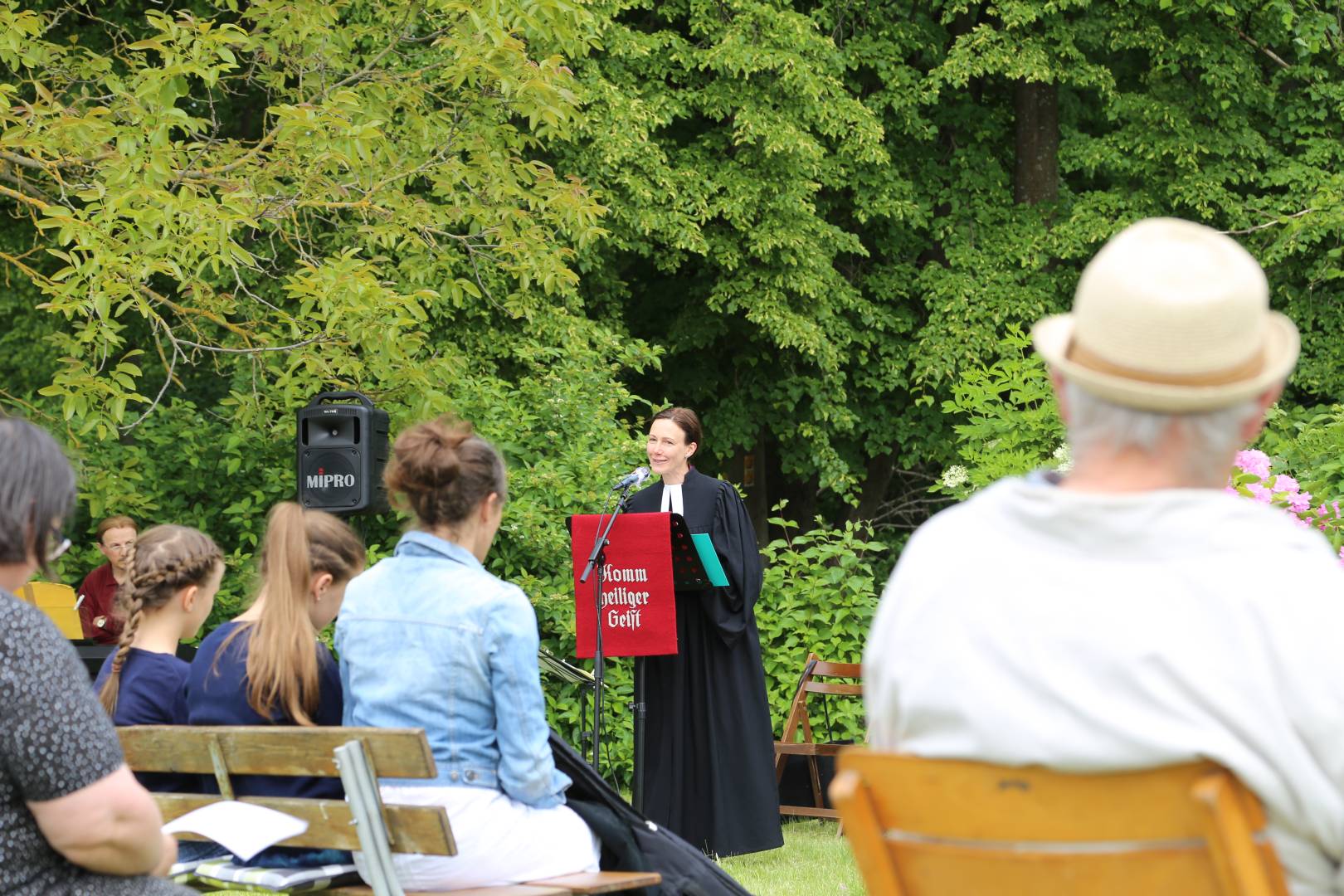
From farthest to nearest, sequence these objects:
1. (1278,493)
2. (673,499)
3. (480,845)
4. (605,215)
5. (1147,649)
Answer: (605,215), (673,499), (1278,493), (480,845), (1147,649)

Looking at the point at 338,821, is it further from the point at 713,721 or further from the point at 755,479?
the point at 755,479

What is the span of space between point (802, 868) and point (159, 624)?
3843mm

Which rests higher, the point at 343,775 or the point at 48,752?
the point at 48,752

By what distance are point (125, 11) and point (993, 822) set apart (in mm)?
13143

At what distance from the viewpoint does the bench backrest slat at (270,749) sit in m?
3.39

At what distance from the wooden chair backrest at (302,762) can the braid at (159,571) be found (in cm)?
27

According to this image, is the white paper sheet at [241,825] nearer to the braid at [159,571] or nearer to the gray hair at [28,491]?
the braid at [159,571]

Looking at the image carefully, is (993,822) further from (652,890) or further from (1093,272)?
(652,890)

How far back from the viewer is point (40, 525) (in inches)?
99.5

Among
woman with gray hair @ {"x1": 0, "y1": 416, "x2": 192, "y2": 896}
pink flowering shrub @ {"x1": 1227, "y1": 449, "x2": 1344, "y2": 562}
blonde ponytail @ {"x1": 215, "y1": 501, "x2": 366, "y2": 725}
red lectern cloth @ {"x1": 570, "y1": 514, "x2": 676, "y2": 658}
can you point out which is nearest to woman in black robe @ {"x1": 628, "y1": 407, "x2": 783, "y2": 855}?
red lectern cloth @ {"x1": 570, "y1": 514, "x2": 676, "y2": 658}

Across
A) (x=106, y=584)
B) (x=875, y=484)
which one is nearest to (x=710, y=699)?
(x=106, y=584)

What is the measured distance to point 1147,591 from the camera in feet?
5.89

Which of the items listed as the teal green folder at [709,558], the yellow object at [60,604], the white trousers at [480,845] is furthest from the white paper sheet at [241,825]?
the yellow object at [60,604]

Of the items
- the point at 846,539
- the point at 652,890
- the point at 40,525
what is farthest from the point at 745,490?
the point at 40,525
